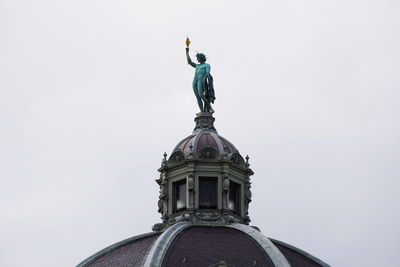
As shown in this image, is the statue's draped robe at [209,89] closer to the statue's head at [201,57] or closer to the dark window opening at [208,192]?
the statue's head at [201,57]

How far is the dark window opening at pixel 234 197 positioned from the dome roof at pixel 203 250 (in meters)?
3.56

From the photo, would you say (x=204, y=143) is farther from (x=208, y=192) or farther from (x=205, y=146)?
(x=208, y=192)

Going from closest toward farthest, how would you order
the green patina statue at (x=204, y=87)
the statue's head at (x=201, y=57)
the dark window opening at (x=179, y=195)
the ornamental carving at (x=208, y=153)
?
the dark window opening at (x=179, y=195)
the ornamental carving at (x=208, y=153)
the green patina statue at (x=204, y=87)
the statue's head at (x=201, y=57)

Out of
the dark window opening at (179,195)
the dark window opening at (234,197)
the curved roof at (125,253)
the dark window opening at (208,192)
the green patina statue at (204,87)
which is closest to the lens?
the curved roof at (125,253)

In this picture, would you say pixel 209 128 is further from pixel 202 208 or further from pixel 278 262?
pixel 278 262

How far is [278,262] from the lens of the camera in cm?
9781

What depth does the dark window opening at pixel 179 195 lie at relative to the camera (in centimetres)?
10657

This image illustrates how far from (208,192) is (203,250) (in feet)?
30.6

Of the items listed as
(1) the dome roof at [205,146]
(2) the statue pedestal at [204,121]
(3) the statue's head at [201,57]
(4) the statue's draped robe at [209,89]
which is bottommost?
(1) the dome roof at [205,146]

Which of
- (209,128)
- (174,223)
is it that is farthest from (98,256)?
(209,128)

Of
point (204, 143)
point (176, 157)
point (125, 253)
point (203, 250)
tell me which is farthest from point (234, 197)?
point (125, 253)

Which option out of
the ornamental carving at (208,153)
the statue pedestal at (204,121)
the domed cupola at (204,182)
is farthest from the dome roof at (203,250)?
the statue pedestal at (204,121)

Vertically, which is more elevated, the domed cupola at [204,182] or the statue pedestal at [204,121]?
the statue pedestal at [204,121]

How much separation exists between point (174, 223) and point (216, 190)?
395cm
